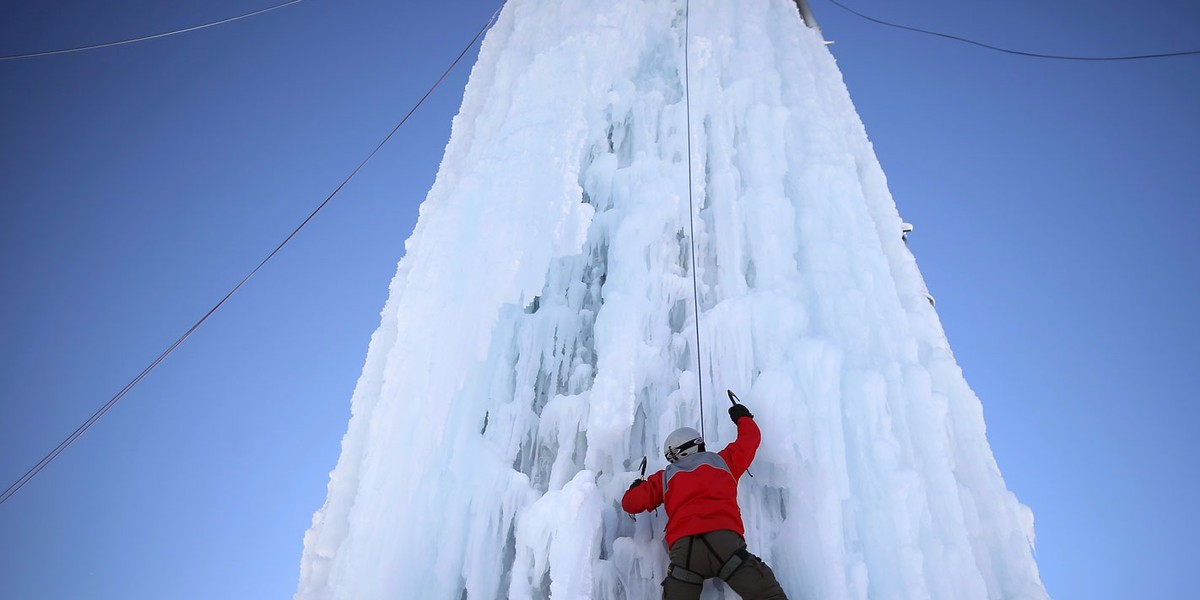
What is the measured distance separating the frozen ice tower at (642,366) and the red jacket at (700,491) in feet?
0.72

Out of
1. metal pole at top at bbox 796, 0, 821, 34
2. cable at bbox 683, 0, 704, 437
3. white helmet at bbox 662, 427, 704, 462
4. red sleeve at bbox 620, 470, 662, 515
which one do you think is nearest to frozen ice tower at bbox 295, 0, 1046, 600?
cable at bbox 683, 0, 704, 437

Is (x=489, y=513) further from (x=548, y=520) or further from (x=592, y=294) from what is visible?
(x=592, y=294)

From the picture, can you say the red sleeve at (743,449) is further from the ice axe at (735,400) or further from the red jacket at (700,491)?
the ice axe at (735,400)

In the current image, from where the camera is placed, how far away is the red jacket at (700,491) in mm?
2371

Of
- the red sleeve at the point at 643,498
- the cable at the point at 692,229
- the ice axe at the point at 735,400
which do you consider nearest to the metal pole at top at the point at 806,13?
the cable at the point at 692,229

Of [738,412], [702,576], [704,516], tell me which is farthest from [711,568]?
[738,412]

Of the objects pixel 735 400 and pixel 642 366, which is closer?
pixel 735 400

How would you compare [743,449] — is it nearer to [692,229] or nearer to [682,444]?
[682,444]

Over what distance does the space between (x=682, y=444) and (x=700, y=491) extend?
27 cm

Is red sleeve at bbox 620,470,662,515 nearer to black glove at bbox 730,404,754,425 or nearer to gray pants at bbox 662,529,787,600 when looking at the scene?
gray pants at bbox 662,529,787,600

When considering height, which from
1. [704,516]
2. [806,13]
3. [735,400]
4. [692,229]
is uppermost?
[806,13]

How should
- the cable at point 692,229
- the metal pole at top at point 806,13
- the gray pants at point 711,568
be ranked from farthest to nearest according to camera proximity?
the metal pole at top at point 806,13, the cable at point 692,229, the gray pants at point 711,568

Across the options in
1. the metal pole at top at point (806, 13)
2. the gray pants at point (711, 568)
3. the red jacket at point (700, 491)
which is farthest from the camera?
the metal pole at top at point (806, 13)

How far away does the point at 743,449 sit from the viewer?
260cm
